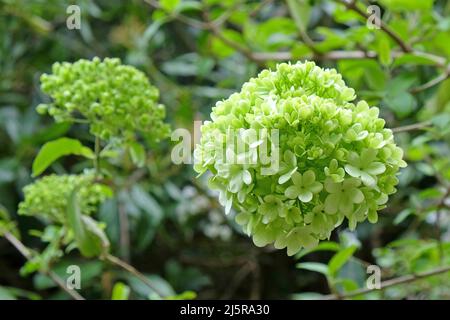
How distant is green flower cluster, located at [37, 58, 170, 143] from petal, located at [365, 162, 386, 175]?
350 mm

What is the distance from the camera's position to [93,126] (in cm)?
85

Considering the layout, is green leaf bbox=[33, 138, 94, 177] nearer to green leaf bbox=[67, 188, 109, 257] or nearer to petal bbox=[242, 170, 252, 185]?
green leaf bbox=[67, 188, 109, 257]

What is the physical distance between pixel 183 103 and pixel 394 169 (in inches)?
41.7

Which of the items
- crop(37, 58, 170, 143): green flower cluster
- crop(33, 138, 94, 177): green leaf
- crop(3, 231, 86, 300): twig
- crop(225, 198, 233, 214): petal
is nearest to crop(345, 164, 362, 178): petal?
crop(225, 198, 233, 214): petal

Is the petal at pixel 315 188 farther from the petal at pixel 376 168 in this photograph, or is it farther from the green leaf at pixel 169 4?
the green leaf at pixel 169 4

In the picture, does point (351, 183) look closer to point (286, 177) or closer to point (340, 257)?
point (286, 177)

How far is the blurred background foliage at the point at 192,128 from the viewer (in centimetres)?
124

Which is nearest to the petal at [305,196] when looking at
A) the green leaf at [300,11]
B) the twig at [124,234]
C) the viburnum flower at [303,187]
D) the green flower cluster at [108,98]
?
the viburnum flower at [303,187]

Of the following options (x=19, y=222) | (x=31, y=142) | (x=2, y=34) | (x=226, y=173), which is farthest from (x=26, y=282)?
(x=226, y=173)

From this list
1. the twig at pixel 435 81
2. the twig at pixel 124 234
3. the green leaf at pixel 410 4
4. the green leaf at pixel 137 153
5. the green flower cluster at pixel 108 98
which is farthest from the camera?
the twig at pixel 124 234

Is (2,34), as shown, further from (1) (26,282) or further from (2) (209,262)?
(2) (209,262)

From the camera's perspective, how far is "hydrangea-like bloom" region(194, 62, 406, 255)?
1.96ft

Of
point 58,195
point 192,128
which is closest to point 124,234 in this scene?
point 192,128

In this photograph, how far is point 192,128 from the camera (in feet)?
→ 5.21
